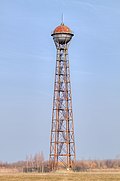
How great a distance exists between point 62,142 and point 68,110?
15.2 ft

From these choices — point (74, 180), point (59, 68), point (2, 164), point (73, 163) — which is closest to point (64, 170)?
point (73, 163)

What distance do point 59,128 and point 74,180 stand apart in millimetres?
32621

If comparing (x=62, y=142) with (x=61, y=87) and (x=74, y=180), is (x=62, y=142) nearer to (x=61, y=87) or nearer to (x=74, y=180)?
(x=61, y=87)

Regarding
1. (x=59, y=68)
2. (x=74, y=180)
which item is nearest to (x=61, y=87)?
(x=59, y=68)

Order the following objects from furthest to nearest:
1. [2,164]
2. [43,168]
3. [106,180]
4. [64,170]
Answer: [2,164], [43,168], [64,170], [106,180]

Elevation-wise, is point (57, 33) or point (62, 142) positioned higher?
point (57, 33)

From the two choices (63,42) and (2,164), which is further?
(2,164)

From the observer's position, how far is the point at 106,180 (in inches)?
1748

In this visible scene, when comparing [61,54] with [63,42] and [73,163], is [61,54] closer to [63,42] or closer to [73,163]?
[63,42]

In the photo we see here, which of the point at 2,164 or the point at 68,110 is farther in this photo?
the point at 2,164

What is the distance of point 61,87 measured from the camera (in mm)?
79125

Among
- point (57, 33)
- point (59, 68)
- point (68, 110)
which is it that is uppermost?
point (57, 33)

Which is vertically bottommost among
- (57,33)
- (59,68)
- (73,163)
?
(73,163)

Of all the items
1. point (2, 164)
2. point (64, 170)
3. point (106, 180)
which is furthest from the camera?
point (2, 164)
